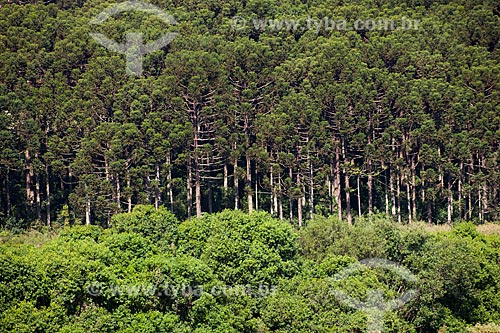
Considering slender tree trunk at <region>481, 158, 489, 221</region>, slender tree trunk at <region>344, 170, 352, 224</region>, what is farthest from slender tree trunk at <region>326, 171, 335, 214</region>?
slender tree trunk at <region>481, 158, 489, 221</region>

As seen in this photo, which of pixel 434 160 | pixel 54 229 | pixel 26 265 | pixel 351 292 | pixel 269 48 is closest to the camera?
pixel 26 265

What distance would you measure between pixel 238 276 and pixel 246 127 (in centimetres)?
2958

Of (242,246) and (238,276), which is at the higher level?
(242,246)

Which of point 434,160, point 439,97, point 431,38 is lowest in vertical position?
point 434,160

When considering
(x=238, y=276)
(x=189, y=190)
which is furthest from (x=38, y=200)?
(x=238, y=276)

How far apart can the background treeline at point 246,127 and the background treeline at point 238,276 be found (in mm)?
14911

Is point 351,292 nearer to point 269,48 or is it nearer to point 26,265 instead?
point 26,265

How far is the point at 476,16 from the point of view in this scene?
326 ft

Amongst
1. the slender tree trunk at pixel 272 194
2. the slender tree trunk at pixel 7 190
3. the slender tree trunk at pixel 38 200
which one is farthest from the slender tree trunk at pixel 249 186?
the slender tree trunk at pixel 7 190

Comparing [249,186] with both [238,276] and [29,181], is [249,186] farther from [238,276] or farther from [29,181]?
[238,276]

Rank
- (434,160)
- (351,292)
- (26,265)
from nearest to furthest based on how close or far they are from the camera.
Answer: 1. (26,265)
2. (351,292)
3. (434,160)

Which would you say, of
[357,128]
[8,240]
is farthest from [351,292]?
[357,128]

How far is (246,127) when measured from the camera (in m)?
84.4

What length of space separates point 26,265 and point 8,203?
96.0 ft
